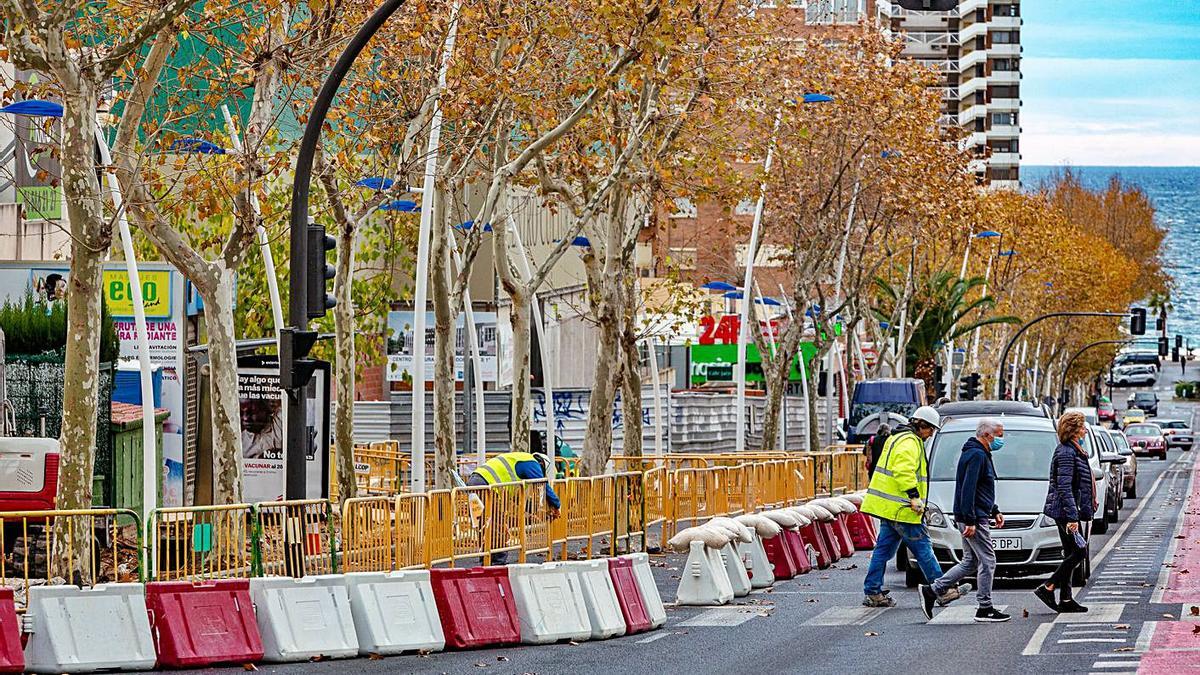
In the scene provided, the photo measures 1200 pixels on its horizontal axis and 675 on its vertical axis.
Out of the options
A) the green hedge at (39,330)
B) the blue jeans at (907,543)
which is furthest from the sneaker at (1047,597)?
the green hedge at (39,330)

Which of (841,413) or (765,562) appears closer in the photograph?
(765,562)

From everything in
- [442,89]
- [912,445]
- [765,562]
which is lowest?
[765,562]

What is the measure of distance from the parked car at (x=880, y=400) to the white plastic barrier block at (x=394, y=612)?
122ft

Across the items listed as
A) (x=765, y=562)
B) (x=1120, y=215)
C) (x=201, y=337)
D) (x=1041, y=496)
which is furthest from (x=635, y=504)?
(x=1120, y=215)

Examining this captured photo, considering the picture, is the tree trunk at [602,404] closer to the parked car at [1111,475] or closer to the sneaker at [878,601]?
the parked car at [1111,475]

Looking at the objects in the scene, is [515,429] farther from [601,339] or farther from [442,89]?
[442,89]

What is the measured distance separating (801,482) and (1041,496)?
1070 centimetres

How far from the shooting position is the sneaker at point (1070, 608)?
16.5 metres

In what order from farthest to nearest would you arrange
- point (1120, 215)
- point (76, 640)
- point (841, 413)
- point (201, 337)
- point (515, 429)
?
point (1120, 215) < point (841, 413) < point (201, 337) < point (515, 429) < point (76, 640)

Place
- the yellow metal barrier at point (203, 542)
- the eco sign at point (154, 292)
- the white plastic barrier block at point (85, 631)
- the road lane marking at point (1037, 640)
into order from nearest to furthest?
→ the white plastic barrier block at point (85, 631)
the road lane marking at point (1037, 640)
the yellow metal barrier at point (203, 542)
the eco sign at point (154, 292)

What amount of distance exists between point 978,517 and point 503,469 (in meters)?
5.75

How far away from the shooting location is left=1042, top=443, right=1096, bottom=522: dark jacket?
16453mm

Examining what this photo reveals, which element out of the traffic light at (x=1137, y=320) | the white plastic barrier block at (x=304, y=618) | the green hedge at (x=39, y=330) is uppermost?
the traffic light at (x=1137, y=320)

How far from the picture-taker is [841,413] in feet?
231
